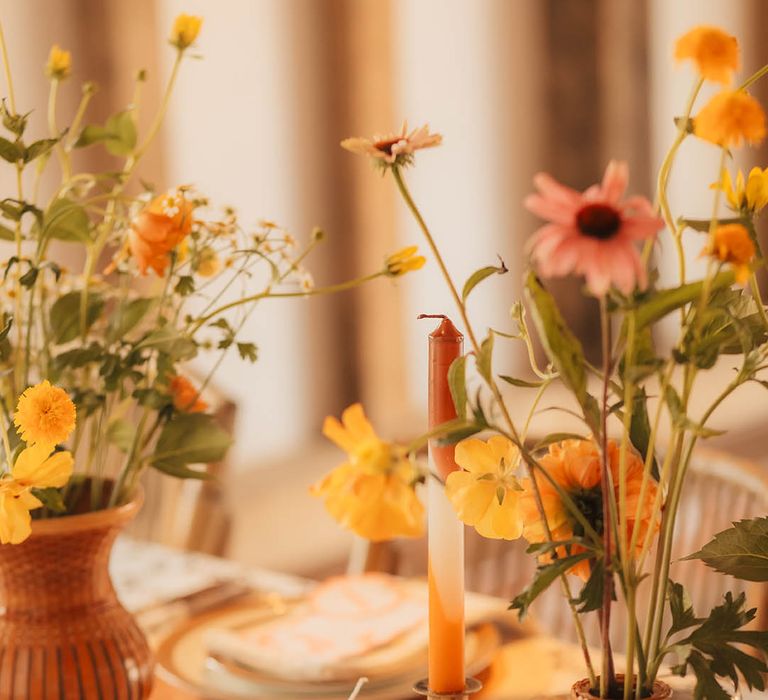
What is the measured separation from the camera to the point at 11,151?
2.42 feet

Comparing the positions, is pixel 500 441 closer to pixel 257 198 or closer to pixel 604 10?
pixel 257 198

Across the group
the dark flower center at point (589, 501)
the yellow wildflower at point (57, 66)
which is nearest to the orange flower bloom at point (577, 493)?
the dark flower center at point (589, 501)

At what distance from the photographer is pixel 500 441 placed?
599 mm

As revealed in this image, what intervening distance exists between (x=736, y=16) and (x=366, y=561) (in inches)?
144

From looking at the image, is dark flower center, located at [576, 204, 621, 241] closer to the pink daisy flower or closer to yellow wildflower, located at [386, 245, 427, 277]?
the pink daisy flower

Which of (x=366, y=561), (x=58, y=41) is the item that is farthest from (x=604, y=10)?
(x=366, y=561)

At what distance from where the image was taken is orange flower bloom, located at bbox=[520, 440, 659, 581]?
592 mm

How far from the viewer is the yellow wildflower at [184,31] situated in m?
0.83

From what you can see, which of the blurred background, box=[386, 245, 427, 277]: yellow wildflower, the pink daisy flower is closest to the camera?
the pink daisy flower

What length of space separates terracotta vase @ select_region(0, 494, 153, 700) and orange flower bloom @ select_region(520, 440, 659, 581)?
13.3 inches

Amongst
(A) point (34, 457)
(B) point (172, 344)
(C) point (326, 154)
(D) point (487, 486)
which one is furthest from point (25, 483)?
(C) point (326, 154)

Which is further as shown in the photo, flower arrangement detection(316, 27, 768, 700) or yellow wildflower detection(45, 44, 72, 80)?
yellow wildflower detection(45, 44, 72, 80)

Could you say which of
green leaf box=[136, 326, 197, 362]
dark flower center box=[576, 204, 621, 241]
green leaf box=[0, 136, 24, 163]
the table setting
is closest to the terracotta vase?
the table setting

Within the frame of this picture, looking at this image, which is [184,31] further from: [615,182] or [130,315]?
[615,182]
